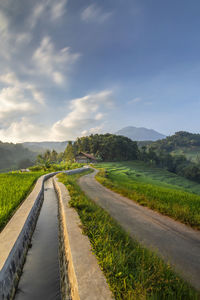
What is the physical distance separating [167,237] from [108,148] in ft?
239

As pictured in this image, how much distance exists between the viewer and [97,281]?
271cm

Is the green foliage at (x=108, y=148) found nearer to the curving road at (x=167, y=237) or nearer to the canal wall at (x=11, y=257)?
the curving road at (x=167, y=237)

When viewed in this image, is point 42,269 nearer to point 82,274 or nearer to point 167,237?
point 82,274

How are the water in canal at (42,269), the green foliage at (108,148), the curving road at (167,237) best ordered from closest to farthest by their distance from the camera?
the water in canal at (42,269), the curving road at (167,237), the green foliage at (108,148)

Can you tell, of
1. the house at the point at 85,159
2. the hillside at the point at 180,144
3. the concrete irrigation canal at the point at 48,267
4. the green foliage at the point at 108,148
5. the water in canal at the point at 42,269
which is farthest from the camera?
the hillside at the point at 180,144

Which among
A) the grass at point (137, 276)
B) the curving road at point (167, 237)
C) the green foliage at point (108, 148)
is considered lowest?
the curving road at point (167, 237)

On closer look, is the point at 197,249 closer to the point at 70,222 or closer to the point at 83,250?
the point at 83,250

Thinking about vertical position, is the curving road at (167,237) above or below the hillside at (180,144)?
below

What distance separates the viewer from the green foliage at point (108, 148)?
77.9 m

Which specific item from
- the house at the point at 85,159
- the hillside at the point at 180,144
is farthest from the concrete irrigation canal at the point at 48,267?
the hillside at the point at 180,144

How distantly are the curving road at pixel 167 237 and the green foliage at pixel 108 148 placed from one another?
6845 centimetres

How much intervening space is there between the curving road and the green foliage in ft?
225

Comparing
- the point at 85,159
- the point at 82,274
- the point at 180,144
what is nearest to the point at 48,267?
the point at 82,274

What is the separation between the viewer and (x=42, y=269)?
4184 millimetres
